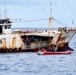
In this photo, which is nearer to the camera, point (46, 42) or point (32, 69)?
point (32, 69)

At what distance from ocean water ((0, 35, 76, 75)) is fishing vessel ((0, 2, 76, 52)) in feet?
6.31

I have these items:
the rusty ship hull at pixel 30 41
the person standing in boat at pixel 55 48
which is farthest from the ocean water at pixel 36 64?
the person standing in boat at pixel 55 48

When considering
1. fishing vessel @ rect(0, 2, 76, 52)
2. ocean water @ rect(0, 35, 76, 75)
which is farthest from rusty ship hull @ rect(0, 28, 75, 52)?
ocean water @ rect(0, 35, 76, 75)

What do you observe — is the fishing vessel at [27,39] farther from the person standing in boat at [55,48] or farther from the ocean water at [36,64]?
the ocean water at [36,64]

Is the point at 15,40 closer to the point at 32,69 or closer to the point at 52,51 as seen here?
the point at 52,51

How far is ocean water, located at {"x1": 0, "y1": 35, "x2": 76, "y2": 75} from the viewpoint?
241ft

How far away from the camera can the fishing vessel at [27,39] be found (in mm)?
99750

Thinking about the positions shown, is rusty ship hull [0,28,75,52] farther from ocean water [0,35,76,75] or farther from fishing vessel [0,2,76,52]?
ocean water [0,35,76,75]

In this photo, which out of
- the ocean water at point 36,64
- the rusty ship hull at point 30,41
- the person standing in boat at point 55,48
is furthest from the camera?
the rusty ship hull at point 30,41

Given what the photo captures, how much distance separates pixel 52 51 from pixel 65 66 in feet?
60.4

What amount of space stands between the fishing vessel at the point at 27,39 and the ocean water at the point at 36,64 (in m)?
1.92

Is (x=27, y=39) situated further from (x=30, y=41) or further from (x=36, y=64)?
(x=36, y=64)

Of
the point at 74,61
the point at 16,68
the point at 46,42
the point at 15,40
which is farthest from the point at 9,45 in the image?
the point at 16,68

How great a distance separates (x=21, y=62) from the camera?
8644cm
